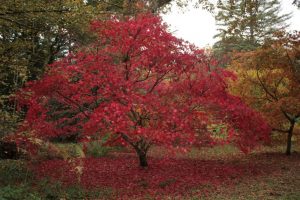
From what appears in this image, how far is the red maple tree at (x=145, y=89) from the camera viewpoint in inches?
382

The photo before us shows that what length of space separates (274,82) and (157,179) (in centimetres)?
Result: 743

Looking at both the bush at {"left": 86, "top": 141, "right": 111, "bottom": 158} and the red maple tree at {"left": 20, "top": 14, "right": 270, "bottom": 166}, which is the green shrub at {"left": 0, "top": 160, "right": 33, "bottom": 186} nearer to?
the red maple tree at {"left": 20, "top": 14, "right": 270, "bottom": 166}

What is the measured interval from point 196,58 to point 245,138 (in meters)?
3.36

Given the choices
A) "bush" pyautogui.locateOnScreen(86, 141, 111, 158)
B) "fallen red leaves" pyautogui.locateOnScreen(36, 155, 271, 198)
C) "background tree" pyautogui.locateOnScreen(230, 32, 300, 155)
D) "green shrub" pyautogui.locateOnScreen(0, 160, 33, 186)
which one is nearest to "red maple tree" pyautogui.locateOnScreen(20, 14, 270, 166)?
"fallen red leaves" pyautogui.locateOnScreen(36, 155, 271, 198)

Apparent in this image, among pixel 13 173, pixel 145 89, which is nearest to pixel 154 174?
pixel 145 89

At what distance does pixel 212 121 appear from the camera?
11.3m

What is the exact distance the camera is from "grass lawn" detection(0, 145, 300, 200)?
29.8ft

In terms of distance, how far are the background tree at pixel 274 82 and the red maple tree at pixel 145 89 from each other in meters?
2.77

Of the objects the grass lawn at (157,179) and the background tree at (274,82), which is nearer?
the grass lawn at (157,179)

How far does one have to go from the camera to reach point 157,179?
1092 centimetres

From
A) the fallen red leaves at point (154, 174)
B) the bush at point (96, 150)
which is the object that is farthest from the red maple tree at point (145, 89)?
the bush at point (96, 150)

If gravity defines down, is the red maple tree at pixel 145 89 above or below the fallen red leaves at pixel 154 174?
above

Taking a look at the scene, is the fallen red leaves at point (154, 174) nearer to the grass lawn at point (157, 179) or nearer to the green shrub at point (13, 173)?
the grass lawn at point (157, 179)

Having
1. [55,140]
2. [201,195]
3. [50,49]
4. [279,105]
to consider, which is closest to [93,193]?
[201,195]
